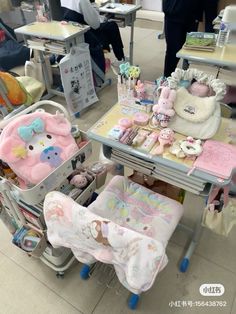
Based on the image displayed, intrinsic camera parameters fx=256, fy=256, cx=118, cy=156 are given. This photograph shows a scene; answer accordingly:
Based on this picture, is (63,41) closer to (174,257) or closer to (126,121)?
(126,121)

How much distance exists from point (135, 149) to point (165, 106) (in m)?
0.24

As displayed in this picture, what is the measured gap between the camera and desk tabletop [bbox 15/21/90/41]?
7.63 ft

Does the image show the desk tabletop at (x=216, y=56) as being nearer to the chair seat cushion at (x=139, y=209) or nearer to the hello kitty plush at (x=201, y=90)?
the hello kitty plush at (x=201, y=90)

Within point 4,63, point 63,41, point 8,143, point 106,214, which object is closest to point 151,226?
point 106,214

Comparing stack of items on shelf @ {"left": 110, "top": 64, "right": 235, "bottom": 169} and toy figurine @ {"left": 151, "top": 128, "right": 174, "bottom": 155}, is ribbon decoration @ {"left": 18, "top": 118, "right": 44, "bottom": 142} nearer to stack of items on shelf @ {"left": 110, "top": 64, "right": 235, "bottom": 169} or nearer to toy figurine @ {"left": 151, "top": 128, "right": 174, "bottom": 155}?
stack of items on shelf @ {"left": 110, "top": 64, "right": 235, "bottom": 169}

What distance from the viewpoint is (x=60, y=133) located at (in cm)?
116

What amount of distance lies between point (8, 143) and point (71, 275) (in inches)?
34.3

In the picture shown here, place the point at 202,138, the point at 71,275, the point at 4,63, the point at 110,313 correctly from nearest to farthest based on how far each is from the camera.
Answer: the point at 202,138 → the point at 110,313 → the point at 71,275 → the point at 4,63

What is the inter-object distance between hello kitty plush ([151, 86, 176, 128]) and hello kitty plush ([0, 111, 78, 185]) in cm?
42

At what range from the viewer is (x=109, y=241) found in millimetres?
794

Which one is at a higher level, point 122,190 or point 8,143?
point 8,143

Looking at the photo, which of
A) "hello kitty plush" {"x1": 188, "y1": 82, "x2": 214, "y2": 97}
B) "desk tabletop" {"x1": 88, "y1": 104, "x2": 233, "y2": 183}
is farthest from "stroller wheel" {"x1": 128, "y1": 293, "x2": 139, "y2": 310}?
"hello kitty plush" {"x1": 188, "y1": 82, "x2": 214, "y2": 97}

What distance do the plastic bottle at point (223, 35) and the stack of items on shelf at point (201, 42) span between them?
0.04 meters

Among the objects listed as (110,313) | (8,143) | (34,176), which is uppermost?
(8,143)
